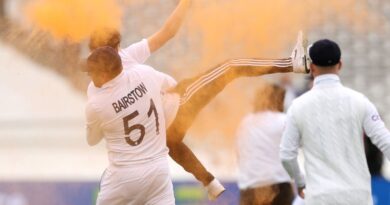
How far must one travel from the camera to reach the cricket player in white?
731 centimetres

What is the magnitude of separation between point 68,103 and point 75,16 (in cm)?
529

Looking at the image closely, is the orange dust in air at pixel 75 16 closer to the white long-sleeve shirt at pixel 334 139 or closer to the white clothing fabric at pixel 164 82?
the white clothing fabric at pixel 164 82

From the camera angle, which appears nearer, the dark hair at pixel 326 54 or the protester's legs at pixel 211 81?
the dark hair at pixel 326 54

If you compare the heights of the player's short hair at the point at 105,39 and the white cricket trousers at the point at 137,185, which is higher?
the player's short hair at the point at 105,39

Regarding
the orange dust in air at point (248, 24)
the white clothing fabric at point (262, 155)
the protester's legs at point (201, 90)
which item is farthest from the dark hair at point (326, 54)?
the white clothing fabric at point (262, 155)

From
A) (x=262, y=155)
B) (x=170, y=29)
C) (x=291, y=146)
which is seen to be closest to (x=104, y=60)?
(x=170, y=29)

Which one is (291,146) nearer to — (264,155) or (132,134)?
(132,134)

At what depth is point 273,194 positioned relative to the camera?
1114cm

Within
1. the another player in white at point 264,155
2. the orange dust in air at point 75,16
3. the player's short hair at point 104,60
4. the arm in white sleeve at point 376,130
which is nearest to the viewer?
the arm in white sleeve at point 376,130

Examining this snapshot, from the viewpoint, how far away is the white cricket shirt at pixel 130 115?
7953 mm

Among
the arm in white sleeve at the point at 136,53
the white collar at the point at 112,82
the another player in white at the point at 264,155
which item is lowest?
the another player in white at the point at 264,155

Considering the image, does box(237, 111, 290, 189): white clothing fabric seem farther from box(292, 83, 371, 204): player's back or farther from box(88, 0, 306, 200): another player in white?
box(292, 83, 371, 204): player's back

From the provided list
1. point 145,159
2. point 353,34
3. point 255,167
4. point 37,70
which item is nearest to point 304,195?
point 145,159

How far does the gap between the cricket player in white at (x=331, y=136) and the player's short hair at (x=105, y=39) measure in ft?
5.12
